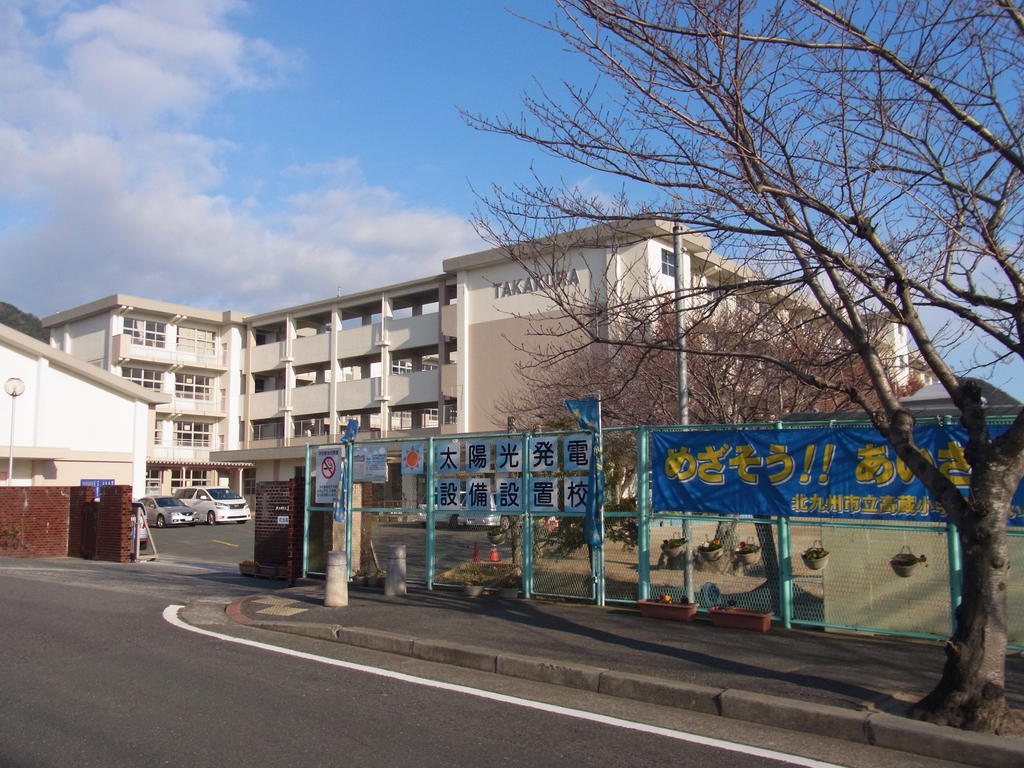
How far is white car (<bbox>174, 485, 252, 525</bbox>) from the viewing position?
126ft

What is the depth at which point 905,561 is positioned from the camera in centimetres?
888

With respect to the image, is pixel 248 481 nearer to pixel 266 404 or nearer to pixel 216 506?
pixel 266 404

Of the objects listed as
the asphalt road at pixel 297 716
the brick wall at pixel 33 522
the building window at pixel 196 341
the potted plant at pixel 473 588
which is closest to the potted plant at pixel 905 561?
the asphalt road at pixel 297 716

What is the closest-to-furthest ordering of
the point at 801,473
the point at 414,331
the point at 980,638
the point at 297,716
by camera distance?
1. the point at 980,638
2. the point at 297,716
3. the point at 801,473
4. the point at 414,331

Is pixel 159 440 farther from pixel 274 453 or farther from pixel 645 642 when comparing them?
pixel 645 642

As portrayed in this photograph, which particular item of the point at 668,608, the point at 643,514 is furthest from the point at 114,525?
the point at 668,608

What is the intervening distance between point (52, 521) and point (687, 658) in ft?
66.6

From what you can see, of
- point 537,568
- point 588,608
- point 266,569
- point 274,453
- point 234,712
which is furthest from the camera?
point 274,453

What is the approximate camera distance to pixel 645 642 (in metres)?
8.82

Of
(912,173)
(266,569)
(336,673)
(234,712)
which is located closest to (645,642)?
(336,673)

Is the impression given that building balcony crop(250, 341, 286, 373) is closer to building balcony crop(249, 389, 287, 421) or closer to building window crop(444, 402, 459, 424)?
building balcony crop(249, 389, 287, 421)

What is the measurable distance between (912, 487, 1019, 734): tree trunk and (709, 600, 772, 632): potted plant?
3088 millimetres

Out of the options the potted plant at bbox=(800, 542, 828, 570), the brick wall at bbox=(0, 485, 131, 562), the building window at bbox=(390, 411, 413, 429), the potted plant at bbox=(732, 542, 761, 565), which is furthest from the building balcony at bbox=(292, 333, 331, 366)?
the potted plant at bbox=(800, 542, 828, 570)

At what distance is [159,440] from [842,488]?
52.9 m
